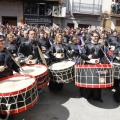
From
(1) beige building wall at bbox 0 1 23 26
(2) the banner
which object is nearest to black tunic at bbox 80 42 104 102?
(2) the banner

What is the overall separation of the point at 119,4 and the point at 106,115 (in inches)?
806

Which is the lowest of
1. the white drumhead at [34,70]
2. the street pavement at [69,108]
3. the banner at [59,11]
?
the street pavement at [69,108]

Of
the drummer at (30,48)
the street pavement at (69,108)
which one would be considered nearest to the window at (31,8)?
the drummer at (30,48)

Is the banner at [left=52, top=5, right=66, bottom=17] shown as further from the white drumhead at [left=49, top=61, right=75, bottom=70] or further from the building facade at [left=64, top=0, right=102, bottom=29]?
the white drumhead at [left=49, top=61, right=75, bottom=70]

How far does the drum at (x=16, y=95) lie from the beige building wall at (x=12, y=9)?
17874 mm

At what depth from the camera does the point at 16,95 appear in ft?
10.7

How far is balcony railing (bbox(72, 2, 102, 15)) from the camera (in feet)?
73.5

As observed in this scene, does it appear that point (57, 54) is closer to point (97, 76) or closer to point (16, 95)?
point (97, 76)

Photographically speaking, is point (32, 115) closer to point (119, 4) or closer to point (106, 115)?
point (106, 115)

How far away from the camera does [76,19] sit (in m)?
22.5

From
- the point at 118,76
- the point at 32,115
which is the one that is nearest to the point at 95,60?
the point at 118,76

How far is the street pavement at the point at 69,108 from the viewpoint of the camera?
4.40 meters

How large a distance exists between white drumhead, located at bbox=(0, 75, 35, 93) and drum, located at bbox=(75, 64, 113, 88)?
3.83 feet

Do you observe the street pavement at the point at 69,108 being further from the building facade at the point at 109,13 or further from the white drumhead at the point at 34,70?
Answer: the building facade at the point at 109,13
